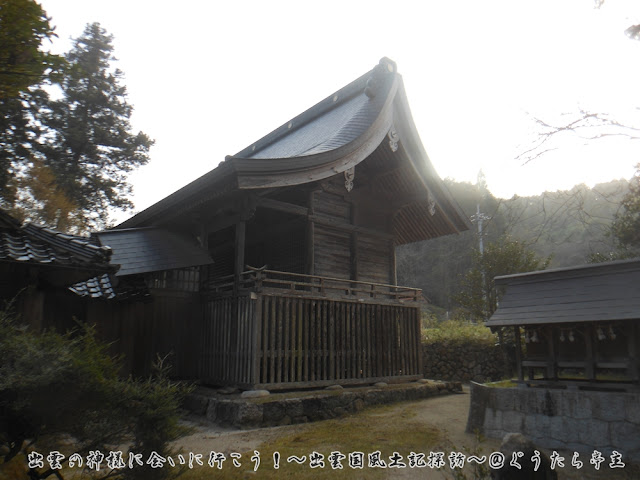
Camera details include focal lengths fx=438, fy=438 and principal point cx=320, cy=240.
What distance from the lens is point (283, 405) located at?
8000 millimetres

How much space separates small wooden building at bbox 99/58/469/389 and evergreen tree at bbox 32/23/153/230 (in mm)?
13713

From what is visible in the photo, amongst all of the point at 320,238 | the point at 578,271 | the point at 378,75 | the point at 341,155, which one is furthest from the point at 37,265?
the point at 378,75

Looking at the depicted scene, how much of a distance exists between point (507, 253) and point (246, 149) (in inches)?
481

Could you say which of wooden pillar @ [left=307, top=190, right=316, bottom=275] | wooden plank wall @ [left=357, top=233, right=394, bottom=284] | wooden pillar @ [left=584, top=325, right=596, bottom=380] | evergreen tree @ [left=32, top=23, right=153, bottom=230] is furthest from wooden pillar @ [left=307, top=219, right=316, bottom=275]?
evergreen tree @ [left=32, top=23, right=153, bottom=230]

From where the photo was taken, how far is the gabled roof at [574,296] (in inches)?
251

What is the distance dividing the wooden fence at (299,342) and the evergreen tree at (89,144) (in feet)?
55.8

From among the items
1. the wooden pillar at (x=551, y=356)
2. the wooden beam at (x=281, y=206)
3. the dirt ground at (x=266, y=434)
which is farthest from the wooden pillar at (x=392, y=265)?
the wooden pillar at (x=551, y=356)

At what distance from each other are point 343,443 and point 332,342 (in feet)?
11.2

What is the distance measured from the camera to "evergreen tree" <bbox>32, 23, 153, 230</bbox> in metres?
23.0

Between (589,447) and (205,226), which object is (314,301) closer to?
(205,226)

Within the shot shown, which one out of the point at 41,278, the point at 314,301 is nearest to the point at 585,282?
the point at 314,301

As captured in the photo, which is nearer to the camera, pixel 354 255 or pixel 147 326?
pixel 147 326

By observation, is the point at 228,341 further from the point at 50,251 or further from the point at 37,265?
the point at 37,265

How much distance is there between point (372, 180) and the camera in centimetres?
1301
